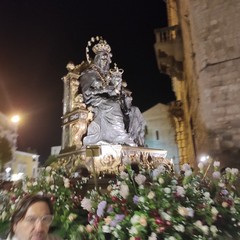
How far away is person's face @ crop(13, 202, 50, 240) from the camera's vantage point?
55.7 inches

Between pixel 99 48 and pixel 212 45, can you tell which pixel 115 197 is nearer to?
pixel 99 48

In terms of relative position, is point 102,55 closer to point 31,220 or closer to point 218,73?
point 218,73

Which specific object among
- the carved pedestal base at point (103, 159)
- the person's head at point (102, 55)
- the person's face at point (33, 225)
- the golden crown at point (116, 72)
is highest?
the person's head at point (102, 55)

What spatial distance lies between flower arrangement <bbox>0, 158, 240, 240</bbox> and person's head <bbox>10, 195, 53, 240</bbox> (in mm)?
432

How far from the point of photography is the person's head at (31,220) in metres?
1.42

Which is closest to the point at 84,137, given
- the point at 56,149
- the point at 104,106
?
the point at 104,106

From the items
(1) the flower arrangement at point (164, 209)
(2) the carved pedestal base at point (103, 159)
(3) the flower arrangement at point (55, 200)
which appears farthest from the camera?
(2) the carved pedestal base at point (103, 159)

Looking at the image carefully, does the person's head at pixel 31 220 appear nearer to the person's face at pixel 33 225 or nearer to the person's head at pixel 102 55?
the person's face at pixel 33 225

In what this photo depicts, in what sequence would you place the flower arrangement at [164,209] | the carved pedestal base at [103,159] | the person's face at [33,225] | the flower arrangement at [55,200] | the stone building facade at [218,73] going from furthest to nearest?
the stone building facade at [218,73] → the carved pedestal base at [103,159] → the flower arrangement at [55,200] → the flower arrangement at [164,209] → the person's face at [33,225]

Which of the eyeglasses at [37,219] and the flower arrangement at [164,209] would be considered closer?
the eyeglasses at [37,219]

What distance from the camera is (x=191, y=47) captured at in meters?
9.77

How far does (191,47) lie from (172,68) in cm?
391

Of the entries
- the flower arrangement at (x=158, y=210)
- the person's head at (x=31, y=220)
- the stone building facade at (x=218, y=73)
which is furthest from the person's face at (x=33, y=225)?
the stone building facade at (x=218, y=73)

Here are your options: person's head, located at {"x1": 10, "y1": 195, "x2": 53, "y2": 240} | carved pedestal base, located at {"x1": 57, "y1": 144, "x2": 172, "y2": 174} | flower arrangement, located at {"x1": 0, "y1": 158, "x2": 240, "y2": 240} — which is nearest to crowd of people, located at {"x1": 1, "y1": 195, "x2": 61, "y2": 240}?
person's head, located at {"x1": 10, "y1": 195, "x2": 53, "y2": 240}
